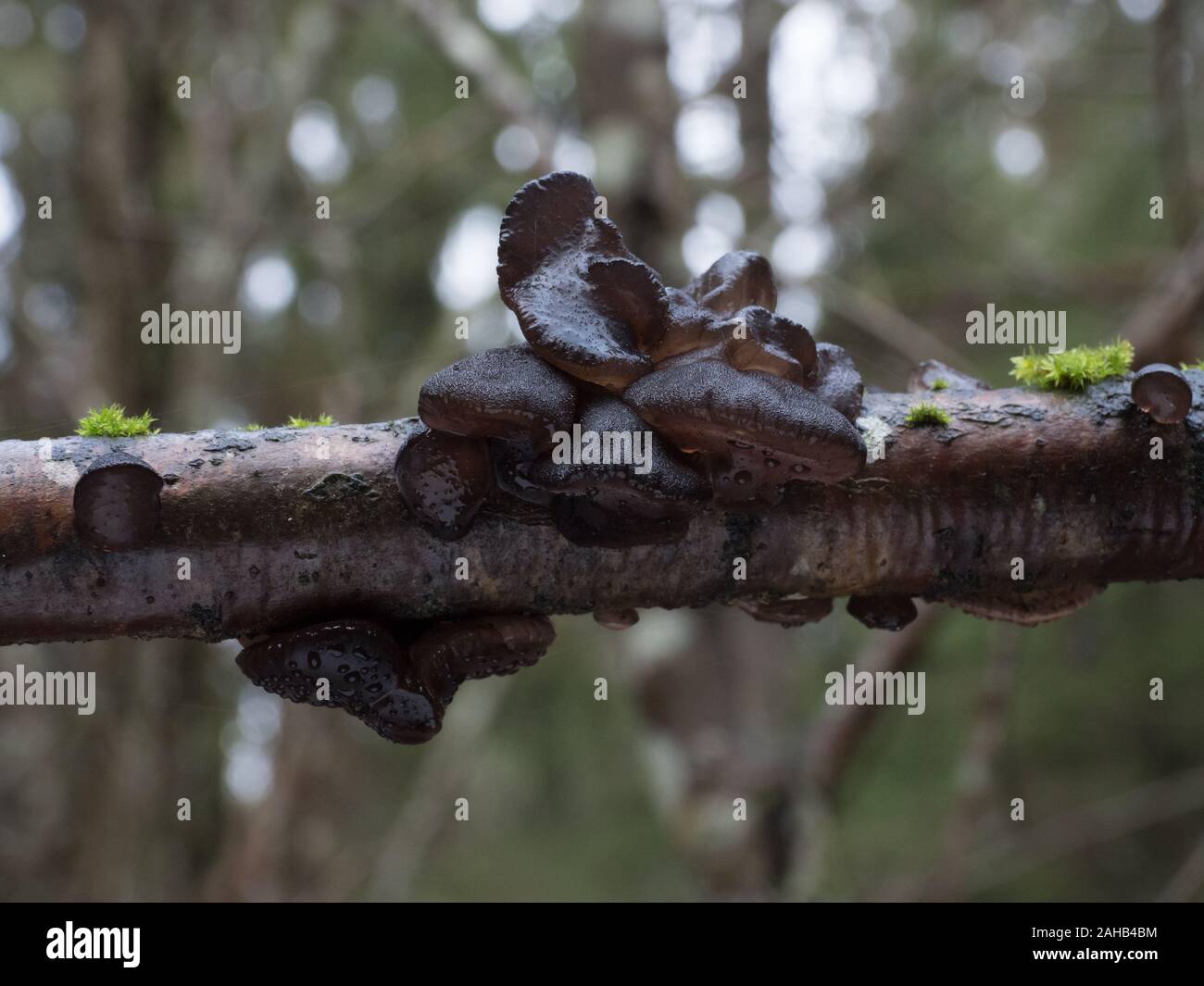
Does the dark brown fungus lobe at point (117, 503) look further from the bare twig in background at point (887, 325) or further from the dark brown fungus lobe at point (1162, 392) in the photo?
the bare twig in background at point (887, 325)

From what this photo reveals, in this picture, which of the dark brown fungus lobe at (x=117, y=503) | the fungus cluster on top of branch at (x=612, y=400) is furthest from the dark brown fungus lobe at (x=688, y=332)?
the dark brown fungus lobe at (x=117, y=503)

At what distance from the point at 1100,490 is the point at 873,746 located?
7.34 metres

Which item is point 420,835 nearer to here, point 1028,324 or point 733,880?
point 733,880

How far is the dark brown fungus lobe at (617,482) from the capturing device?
6.18 feet

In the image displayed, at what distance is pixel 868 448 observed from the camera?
217cm

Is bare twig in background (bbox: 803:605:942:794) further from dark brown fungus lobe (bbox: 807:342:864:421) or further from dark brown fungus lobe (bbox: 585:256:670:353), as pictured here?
dark brown fungus lobe (bbox: 585:256:670:353)

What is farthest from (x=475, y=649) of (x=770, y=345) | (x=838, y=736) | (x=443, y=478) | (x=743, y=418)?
(x=838, y=736)

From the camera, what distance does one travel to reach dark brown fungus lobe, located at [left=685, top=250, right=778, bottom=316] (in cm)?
231

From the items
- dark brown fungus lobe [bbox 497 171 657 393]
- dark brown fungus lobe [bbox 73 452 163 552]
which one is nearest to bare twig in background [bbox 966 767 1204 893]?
dark brown fungus lobe [bbox 497 171 657 393]

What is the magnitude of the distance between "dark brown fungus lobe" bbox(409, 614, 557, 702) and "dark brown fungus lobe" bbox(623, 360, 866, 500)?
0.48 meters

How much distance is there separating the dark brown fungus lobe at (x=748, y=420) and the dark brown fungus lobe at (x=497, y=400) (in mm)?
160

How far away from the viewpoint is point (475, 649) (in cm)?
208

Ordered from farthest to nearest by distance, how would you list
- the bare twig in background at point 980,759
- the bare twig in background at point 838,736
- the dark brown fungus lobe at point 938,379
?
the bare twig in background at point 980,759 < the bare twig in background at point 838,736 < the dark brown fungus lobe at point 938,379
